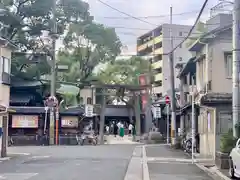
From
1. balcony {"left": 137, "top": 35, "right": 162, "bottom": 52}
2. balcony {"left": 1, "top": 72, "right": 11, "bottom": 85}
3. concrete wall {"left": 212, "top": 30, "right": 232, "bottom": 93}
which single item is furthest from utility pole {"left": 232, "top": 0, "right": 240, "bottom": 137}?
balcony {"left": 137, "top": 35, "right": 162, "bottom": 52}

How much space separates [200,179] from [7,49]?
49.1 ft

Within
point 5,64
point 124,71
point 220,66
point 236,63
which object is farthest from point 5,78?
point 124,71

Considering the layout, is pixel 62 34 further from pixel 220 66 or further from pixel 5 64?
pixel 220 66

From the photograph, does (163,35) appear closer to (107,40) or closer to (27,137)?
(107,40)

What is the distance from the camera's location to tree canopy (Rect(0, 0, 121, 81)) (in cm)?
4175

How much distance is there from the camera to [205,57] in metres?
25.4

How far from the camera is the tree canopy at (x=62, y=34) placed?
137 feet

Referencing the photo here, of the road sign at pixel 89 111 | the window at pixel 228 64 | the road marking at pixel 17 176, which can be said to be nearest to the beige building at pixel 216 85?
the window at pixel 228 64

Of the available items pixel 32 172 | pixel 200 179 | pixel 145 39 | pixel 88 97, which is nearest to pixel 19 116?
pixel 88 97

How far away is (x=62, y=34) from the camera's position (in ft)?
151

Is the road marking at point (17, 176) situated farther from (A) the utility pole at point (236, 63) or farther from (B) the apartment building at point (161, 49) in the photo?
(B) the apartment building at point (161, 49)

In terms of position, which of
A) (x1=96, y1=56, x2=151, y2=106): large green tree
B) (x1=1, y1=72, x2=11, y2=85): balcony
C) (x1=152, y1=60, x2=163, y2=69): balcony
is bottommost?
(x1=1, y1=72, x2=11, y2=85): balcony

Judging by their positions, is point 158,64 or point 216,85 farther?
point 158,64

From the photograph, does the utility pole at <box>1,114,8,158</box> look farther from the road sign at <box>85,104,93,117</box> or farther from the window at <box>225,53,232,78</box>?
the road sign at <box>85,104,93,117</box>
